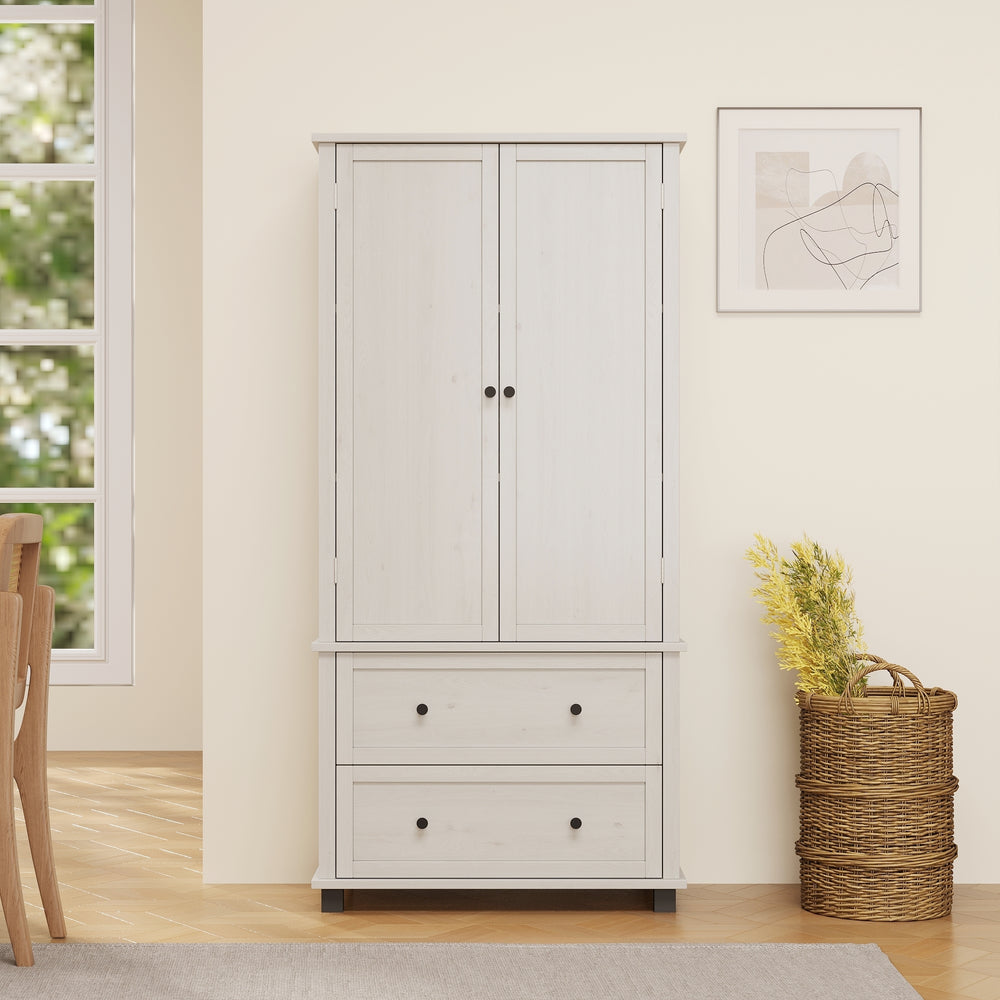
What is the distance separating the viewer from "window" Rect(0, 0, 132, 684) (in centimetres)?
487

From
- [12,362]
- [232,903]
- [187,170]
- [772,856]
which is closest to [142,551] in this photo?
[12,362]

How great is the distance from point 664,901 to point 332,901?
33.7 inches

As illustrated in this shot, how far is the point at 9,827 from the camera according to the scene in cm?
244

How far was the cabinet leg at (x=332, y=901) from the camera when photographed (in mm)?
2926

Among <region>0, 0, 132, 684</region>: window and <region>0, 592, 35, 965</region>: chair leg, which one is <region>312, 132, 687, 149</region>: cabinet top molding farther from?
<region>0, 0, 132, 684</region>: window

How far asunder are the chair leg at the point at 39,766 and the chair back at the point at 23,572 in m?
0.03

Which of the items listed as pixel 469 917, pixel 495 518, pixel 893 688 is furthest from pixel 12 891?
pixel 893 688

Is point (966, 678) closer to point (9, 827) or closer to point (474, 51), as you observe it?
point (474, 51)

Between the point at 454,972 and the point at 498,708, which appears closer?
the point at 454,972

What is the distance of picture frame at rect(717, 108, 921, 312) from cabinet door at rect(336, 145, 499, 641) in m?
0.79

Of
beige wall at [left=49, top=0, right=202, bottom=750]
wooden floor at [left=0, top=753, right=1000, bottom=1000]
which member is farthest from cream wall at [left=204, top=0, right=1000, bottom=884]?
beige wall at [left=49, top=0, right=202, bottom=750]

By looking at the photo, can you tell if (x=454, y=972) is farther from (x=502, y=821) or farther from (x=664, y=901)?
(x=664, y=901)

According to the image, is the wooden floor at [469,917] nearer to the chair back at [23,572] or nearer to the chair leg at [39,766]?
the chair leg at [39,766]

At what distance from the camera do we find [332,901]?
2.93 meters
